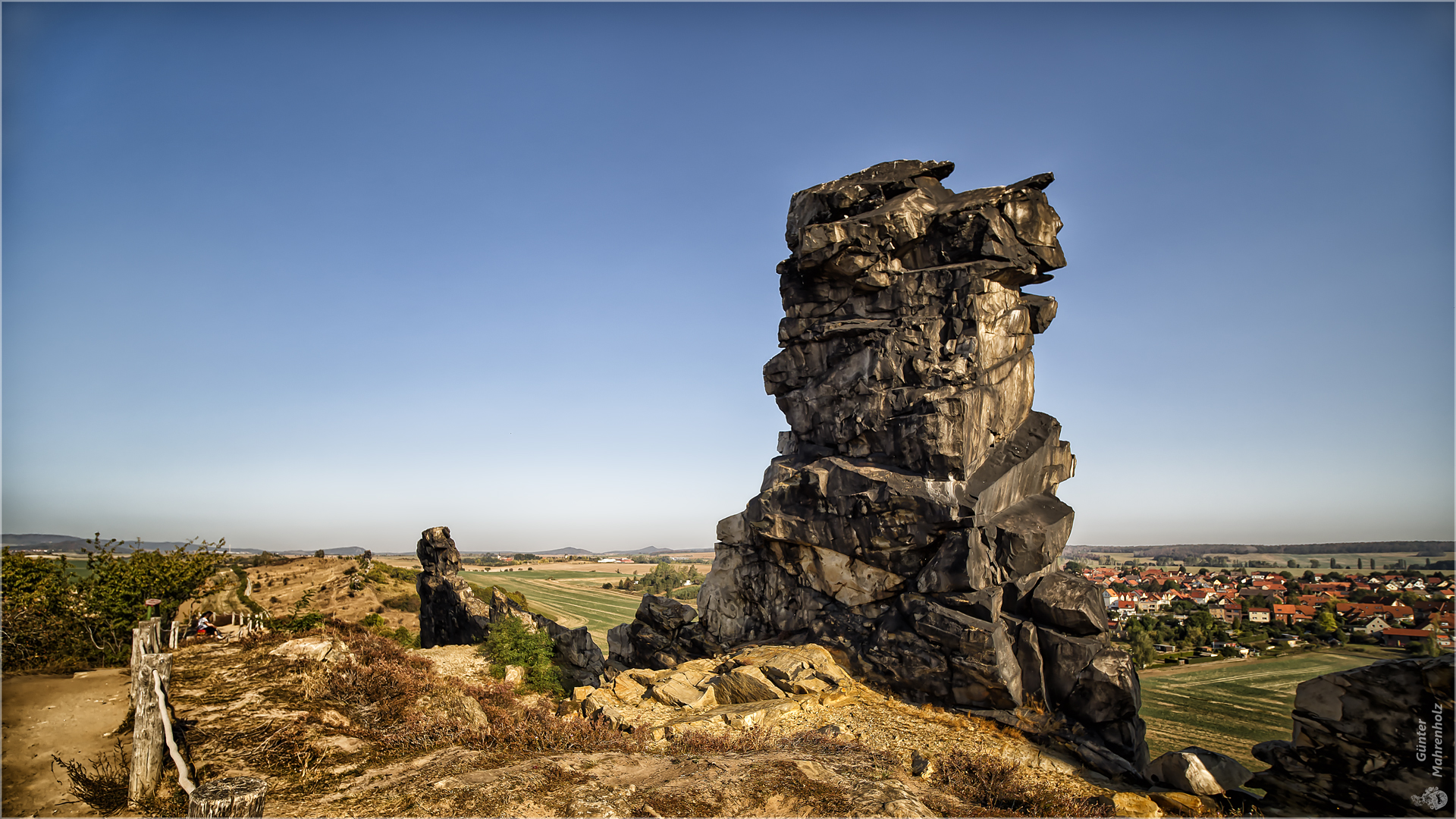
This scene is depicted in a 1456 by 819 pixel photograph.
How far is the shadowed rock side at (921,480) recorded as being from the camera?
1739 centimetres

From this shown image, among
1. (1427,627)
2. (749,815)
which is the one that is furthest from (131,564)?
(1427,627)

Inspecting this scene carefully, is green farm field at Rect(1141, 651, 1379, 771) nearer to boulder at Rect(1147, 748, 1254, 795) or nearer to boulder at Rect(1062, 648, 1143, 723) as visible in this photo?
boulder at Rect(1062, 648, 1143, 723)

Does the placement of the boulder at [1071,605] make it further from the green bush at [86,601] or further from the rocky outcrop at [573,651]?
the green bush at [86,601]

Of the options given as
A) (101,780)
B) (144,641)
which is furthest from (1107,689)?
(144,641)

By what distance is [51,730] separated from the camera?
11.9m

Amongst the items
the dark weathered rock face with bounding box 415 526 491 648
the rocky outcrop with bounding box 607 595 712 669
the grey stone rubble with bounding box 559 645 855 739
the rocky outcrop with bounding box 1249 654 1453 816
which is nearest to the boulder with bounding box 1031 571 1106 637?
the rocky outcrop with bounding box 1249 654 1453 816

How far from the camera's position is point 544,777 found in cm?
916

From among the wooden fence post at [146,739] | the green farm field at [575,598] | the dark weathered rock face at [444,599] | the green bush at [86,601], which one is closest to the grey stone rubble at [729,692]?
the wooden fence post at [146,739]

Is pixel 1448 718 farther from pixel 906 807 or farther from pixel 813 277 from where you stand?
pixel 813 277

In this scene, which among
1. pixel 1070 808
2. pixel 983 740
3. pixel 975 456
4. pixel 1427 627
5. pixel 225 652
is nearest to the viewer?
pixel 1070 808

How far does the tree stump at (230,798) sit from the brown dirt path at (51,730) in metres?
5.70

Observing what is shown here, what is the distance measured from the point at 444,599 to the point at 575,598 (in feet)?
196

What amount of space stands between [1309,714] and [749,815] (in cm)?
1191

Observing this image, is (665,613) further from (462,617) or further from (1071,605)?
(1071,605)
